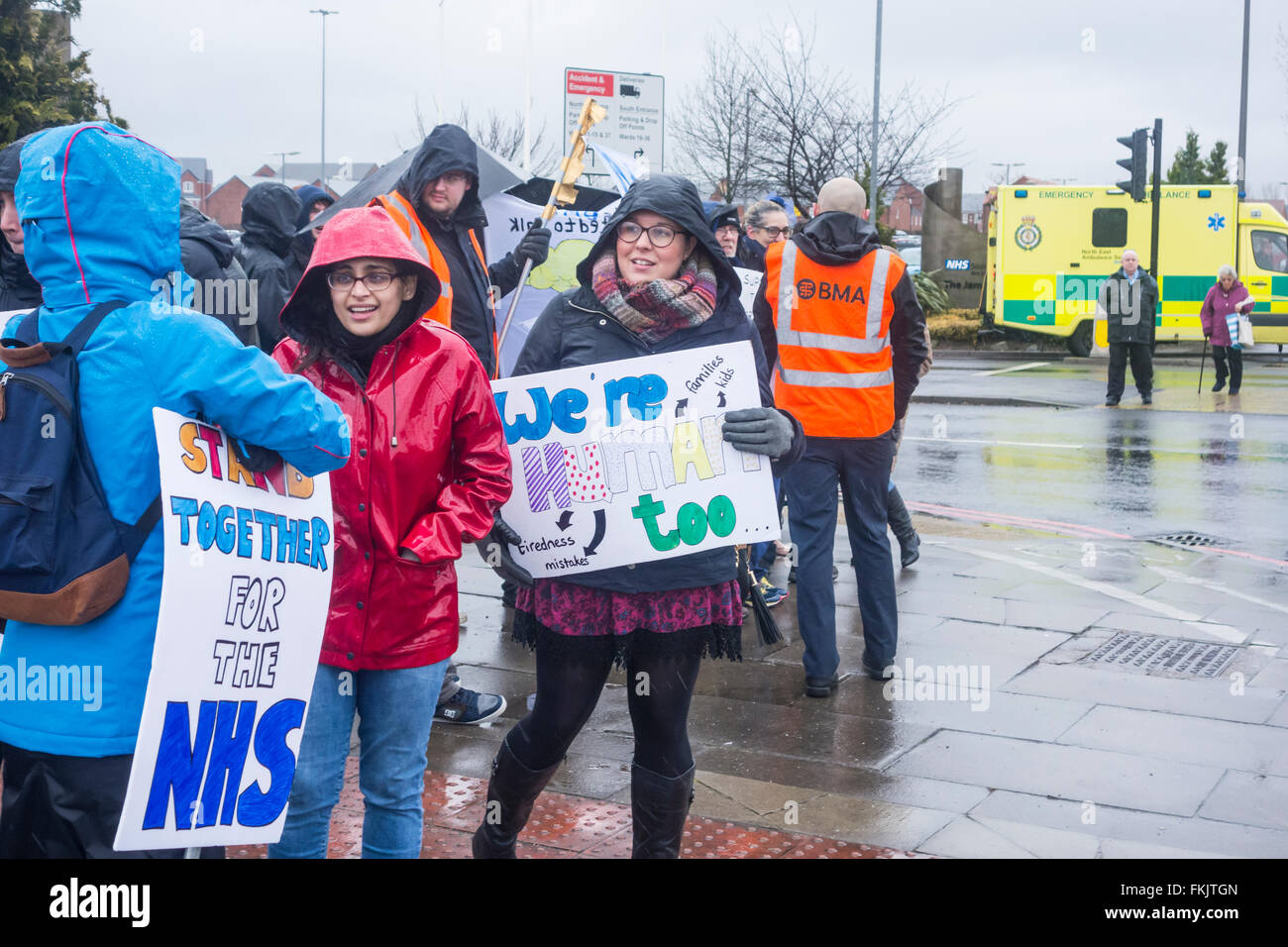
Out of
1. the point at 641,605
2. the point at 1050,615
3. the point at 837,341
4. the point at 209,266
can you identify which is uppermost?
the point at 209,266

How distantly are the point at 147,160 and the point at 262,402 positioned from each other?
53 centimetres

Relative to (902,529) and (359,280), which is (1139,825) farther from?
(902,529)

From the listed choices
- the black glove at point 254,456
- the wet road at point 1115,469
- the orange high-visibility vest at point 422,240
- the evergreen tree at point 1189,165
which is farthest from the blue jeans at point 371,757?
the evergreen tree at point 1189,165

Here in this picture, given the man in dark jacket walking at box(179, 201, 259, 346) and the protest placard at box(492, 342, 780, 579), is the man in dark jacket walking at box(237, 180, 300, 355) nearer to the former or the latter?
the man in dark jacket walking at box(179, 201, 259, 346)

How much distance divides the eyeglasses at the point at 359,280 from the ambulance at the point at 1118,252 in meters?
23.2

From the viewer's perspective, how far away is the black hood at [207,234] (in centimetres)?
584

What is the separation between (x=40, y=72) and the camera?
33.3ft

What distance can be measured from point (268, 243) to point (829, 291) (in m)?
2.70

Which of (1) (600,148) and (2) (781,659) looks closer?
(2) (781,659)

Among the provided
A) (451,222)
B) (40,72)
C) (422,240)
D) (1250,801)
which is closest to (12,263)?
(422,240)

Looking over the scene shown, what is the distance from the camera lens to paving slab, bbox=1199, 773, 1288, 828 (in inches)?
173
